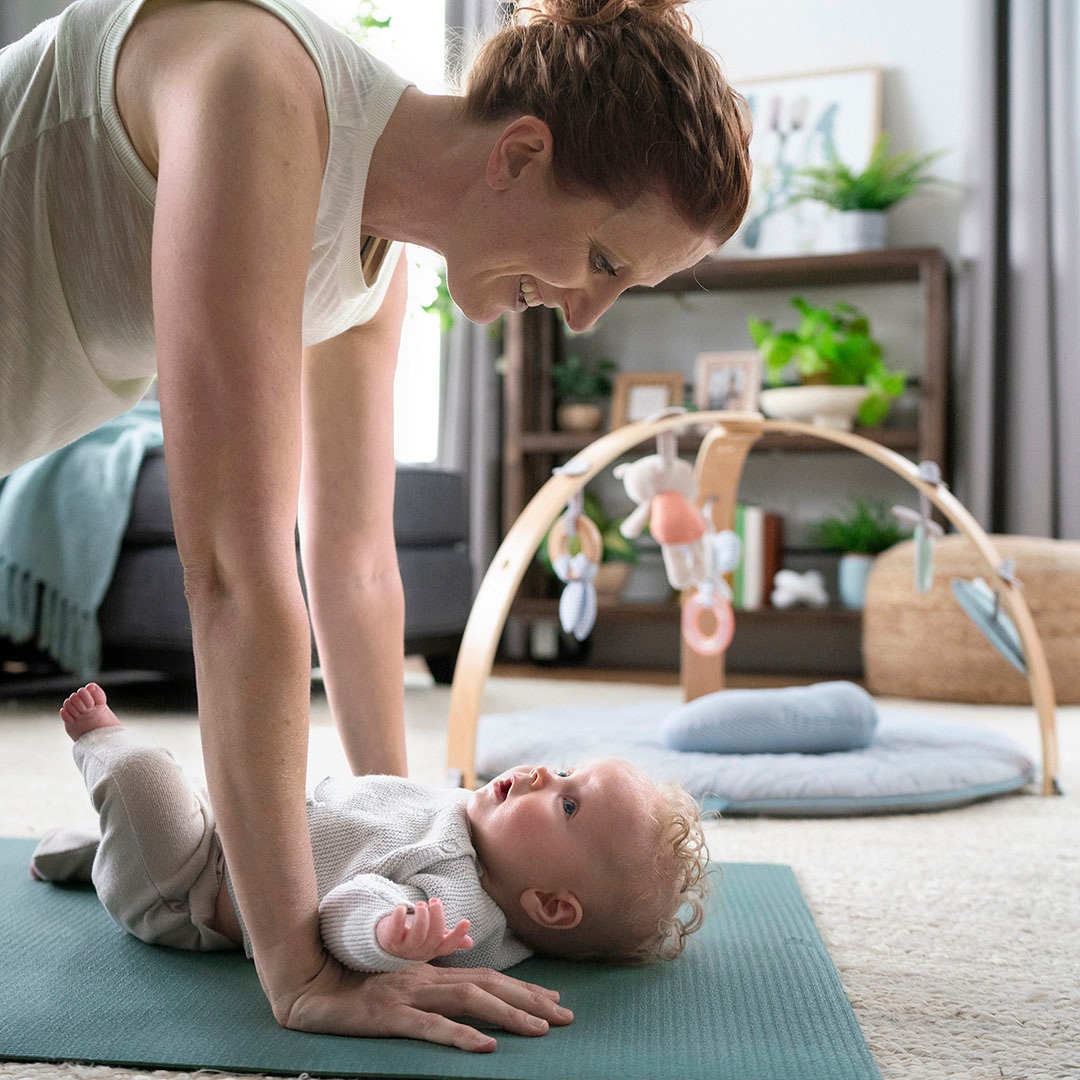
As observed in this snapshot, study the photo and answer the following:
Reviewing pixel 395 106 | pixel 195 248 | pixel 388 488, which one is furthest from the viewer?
pixel 388 488

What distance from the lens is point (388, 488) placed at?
1.30 m

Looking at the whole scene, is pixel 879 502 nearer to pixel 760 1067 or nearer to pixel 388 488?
pixel 388 488

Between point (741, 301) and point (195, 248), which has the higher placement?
point (741, 301)

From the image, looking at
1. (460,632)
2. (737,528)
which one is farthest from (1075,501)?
(460,632)

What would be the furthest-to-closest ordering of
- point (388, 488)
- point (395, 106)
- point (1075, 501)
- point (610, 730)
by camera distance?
point (1075, 501) < point (610, 730) < point (388, 488) < point (395, 106)

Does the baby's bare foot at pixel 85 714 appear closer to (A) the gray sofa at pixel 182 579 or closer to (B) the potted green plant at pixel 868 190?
(A) the gray sofa at pixel 182 579

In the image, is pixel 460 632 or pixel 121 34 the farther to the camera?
pixel 460 632

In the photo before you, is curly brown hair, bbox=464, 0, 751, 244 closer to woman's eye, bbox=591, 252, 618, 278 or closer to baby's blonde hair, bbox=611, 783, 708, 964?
woman's eye, bbox=591, 252, 618, 278

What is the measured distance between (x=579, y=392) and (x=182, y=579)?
6.26 ft

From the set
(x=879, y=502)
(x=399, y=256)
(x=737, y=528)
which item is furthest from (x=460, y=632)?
(x=399, y=256)

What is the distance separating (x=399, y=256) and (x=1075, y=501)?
2.82 m

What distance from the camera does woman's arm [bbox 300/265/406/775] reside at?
1.24 m

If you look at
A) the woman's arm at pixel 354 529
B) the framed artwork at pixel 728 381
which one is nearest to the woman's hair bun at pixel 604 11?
the woman's arm at pixel 354 529

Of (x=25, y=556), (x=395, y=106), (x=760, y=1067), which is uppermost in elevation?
(x=395, y=106)
